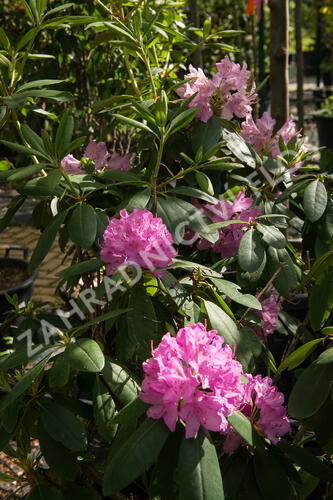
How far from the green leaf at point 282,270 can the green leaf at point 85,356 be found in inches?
20.8

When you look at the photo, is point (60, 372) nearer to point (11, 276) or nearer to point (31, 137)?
point (31, 137)

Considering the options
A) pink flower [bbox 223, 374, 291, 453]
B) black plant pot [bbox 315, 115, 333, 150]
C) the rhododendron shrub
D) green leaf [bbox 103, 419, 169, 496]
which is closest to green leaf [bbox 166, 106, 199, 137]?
the rhododendron shrub

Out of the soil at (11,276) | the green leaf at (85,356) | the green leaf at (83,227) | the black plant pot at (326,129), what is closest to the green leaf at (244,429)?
the green leaf at (85,356)

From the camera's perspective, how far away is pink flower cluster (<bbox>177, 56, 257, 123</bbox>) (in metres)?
1.54

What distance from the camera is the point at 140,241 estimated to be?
114cm

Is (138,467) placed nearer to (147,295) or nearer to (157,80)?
(147,295)

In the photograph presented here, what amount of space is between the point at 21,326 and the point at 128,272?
1.78ft

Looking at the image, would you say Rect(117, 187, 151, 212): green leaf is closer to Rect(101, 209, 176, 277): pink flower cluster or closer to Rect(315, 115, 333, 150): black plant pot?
Rect(101, 209, 176, 277): pink flower cluster

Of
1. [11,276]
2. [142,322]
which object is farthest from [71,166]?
[11,276]

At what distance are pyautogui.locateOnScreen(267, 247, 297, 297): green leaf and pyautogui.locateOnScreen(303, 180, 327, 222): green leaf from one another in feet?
0.43

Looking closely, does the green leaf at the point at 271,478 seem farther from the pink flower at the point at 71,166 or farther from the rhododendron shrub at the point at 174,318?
the pink flower at the point at 71,166

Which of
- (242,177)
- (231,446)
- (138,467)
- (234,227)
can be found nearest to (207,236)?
(234,227)

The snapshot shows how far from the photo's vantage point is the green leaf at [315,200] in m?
1.37

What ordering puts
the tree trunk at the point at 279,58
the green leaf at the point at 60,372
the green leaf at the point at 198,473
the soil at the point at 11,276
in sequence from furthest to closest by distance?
the soil at the point at 11,276
the tree trunk at the point at 279,58
the green leaf at the point at 60,372
the green leaf at the point at 198,473
